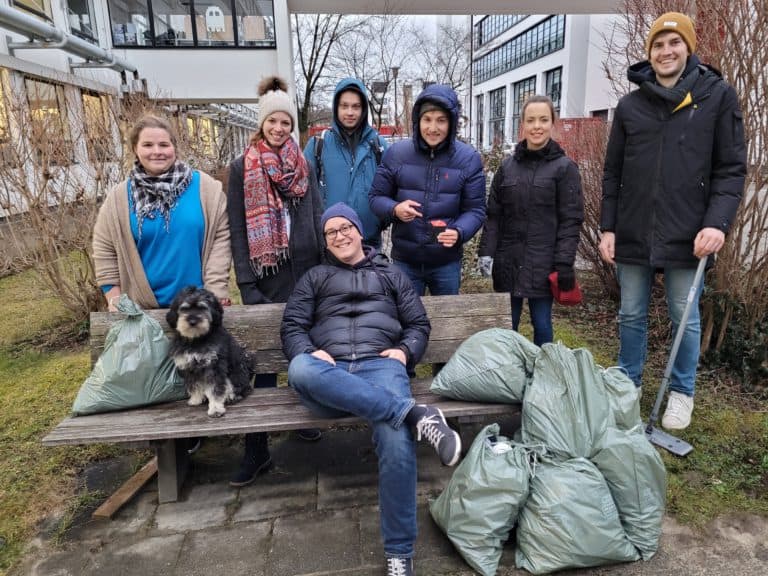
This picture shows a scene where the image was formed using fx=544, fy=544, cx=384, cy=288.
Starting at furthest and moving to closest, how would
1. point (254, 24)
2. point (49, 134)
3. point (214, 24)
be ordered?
point (214, 24) < point (254, 24) < point (49, 134)

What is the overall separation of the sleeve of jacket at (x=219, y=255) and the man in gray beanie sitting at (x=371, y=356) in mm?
417

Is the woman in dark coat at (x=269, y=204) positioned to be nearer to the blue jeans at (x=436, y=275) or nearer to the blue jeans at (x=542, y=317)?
the blue jeans at (x=436, y=275)

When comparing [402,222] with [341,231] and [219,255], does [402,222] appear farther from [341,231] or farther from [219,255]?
[219,255]

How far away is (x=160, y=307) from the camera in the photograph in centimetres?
312

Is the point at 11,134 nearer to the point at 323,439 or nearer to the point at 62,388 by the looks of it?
the point at 62,388

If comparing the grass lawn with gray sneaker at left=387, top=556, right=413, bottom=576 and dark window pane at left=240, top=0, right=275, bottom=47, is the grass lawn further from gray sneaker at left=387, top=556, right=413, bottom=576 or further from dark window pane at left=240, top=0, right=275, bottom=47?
dark window pane at left=240, top=0, right=275, bottom=47

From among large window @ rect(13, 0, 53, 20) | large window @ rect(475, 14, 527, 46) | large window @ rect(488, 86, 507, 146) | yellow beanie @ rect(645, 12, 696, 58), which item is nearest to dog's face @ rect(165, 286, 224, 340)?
yellow beanie @ rect(645, 12, 696, 58)

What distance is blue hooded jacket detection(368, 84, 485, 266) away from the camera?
3395mm

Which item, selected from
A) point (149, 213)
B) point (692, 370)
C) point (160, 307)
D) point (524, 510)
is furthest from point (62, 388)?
point (692, 370)

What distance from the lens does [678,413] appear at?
3352 mm

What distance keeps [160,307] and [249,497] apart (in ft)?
3.86

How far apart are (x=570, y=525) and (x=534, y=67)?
1558 inches

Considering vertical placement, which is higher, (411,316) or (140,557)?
(411,316)

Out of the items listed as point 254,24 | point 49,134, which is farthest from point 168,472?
point 254,24
